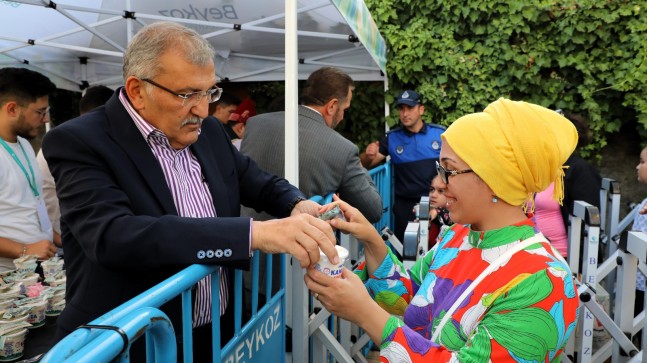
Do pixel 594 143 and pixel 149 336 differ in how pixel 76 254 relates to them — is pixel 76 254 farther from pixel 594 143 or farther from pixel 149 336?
pixel 594 143

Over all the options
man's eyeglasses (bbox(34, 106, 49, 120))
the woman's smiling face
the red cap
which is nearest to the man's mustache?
the woman's smiling face

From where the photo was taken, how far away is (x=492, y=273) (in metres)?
1.53

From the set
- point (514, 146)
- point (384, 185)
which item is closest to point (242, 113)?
point (384, 185)

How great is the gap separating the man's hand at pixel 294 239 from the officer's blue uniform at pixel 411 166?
4.99 metres

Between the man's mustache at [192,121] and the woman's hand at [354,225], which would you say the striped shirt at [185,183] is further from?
the woman's hand at [354,225]

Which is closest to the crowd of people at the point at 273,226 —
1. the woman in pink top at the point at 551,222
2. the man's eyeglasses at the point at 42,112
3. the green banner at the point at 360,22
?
the green banner at the point at 360,22

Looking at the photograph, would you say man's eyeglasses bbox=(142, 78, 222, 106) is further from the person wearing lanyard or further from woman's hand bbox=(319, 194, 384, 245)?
the person wearing lanyard

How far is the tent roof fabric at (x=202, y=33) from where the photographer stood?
16.3ft

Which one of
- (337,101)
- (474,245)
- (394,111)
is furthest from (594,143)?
(474,245)

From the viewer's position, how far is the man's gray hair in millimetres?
1596

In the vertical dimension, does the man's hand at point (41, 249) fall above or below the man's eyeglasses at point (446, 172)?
below

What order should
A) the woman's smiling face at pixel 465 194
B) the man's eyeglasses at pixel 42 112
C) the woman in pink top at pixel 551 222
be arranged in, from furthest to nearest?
the woman in pink top at pixel 551 222 < the man's eyeglasses at pixel 42 112 < the woman's smiling face at pixel 465 194

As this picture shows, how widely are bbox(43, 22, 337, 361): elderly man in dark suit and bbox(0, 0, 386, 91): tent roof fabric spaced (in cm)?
210

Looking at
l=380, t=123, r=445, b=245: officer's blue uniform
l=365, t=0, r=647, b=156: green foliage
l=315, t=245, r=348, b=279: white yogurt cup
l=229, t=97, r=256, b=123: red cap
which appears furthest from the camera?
l=365, t=0, r=647, b=156: green foliage
